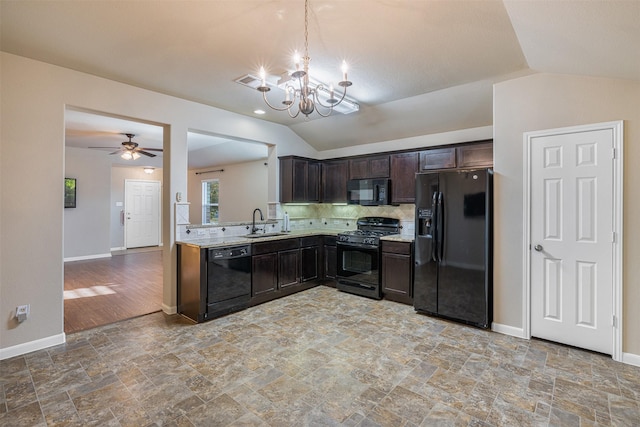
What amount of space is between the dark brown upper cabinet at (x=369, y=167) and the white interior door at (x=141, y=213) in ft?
22.3

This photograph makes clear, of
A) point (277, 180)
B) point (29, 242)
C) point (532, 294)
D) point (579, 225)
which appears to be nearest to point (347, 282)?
point (277, 180)

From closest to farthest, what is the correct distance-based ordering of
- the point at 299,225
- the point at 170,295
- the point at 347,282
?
the point at 170,295 < the point at 347,282 < the point at 299,225

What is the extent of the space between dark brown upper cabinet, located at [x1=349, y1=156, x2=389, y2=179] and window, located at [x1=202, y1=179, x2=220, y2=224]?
17.3 ft

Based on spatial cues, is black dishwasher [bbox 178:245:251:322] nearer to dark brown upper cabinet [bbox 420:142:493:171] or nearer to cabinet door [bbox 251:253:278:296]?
cabinet door [bbox 251:253:278:296]

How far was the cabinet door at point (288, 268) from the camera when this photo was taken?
4.52m

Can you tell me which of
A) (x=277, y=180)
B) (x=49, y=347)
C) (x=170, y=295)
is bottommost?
(x=49, y=347)

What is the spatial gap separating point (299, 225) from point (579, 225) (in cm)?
403

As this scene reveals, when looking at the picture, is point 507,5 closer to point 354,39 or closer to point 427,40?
point 427,40

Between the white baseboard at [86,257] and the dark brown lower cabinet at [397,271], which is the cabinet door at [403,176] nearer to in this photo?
the dark brown lower cabinet at [397,271]

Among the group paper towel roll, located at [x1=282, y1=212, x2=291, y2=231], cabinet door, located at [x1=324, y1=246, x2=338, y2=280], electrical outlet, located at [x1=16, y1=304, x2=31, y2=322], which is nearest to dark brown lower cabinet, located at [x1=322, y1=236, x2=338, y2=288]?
cabinet door, located at [x1=324, y1=246, x2=338, y2=280]

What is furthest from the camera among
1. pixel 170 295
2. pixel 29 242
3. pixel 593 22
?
pixel 170 295

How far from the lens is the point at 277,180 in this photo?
17.3ft

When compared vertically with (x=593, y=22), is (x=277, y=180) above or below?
below

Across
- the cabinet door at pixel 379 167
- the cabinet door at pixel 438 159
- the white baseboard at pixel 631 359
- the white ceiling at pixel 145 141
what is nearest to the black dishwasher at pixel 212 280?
the white ceiling at pixel 145 141
